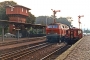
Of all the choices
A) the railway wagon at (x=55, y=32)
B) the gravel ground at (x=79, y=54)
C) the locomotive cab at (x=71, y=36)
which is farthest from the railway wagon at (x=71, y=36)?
the gravel ground at (x=79, y=54)

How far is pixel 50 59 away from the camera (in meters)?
15.1

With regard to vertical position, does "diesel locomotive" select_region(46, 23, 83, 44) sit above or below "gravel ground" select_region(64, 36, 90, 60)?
above

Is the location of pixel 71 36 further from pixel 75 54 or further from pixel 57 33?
pixel 75 54

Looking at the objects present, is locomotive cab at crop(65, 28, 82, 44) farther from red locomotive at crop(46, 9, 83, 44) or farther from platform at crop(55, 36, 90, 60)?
platform at crop(55, 36, 90, 60)

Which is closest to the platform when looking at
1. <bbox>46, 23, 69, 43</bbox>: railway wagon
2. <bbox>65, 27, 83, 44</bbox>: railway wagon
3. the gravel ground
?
the gravel ground

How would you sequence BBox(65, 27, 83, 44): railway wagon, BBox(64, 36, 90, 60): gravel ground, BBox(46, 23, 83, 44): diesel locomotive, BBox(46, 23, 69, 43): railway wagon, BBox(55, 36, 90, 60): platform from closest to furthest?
BBox(55, 36, 90, 60): platform < BBox(64, 36, 90, 60): gravel ground < BBox(65, 27, 83, 44): railway wagon < BBox(46, 23, 83, 44): diesel locomotive < BBox(46, 23, 69, 43): railway wagon

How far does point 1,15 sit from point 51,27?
1630 inches

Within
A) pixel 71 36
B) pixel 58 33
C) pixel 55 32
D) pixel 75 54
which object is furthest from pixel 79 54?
pixel 55 32

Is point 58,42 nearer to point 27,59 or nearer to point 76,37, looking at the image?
point 76,37

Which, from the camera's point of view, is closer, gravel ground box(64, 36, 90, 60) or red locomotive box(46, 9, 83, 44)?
gravel ground box(64, 36, 90, 60)

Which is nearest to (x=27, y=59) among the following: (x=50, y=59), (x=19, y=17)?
(x=50, y=59)

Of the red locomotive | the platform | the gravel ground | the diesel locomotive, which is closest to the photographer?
the platform

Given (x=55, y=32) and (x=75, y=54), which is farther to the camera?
(x=55, y=32)

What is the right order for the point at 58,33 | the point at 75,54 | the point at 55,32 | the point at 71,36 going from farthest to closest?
the point at 55,32, the point at 58,33, the point at 71,36, the point at 75,54
